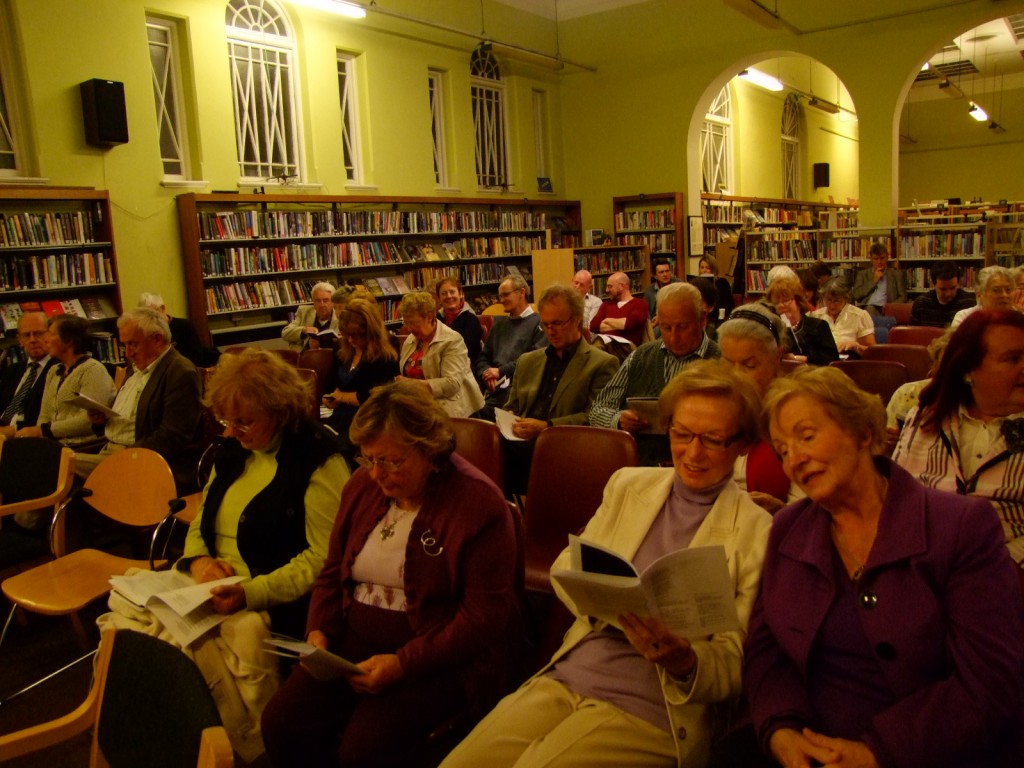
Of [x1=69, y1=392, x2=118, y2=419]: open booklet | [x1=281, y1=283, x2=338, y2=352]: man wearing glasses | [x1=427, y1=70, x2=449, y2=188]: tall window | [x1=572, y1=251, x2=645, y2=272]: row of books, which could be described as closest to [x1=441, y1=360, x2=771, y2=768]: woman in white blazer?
[x1=69, y1=392, x2=118, y2=419]: open booklet

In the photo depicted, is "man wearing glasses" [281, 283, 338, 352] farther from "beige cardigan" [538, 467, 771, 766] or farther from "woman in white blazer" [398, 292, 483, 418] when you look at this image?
"beige cardigan" [538, 467, 771, 766]

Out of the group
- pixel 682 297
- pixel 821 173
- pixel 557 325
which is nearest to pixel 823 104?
pixel 821 173

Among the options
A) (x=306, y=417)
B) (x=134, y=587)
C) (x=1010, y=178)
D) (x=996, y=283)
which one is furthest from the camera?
(x=1010, y=178)

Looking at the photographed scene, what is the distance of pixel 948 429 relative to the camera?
244cm

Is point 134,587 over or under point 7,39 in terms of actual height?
under

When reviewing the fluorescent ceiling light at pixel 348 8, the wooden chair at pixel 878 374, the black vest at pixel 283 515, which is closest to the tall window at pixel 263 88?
the fluorescent ceiling light at pixel 348 8

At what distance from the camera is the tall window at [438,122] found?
10734mm

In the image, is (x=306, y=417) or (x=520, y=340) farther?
(x=520, y=340)

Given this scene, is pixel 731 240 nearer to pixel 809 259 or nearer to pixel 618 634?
pixel 809 259

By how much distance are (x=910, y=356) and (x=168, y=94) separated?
23.3 ft

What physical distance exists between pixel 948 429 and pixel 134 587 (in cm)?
251

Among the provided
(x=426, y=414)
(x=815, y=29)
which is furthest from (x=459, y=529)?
(x=815, y=29)

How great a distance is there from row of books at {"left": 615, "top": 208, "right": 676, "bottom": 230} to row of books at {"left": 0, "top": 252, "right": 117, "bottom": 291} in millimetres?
7447

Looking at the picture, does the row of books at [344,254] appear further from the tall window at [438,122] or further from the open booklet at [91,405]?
the open booklet at [91,405]
